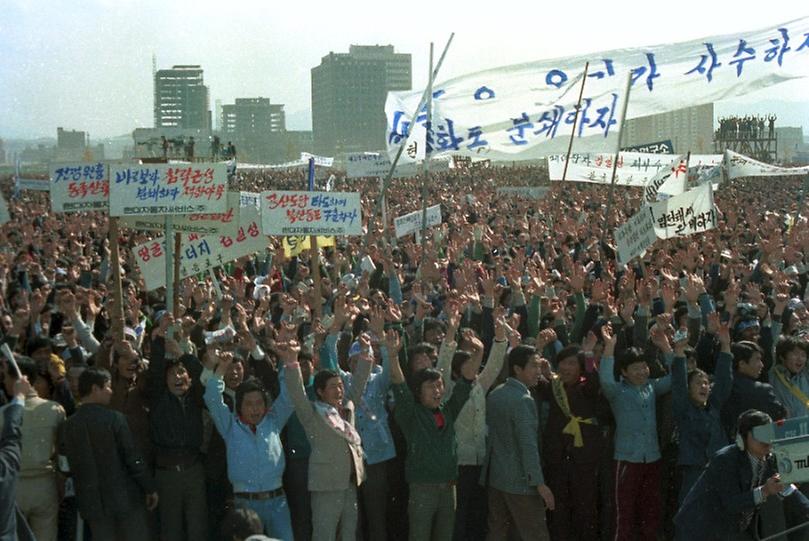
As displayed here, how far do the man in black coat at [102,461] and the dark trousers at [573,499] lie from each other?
228 cm

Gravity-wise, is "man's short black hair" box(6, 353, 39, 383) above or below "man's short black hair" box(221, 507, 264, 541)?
above

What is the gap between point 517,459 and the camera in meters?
6.11

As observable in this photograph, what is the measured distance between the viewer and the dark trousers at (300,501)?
6016 mm

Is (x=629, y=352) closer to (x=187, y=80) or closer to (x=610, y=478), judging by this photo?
(x=610, y=478)

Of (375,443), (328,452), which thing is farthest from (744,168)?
(328,452)

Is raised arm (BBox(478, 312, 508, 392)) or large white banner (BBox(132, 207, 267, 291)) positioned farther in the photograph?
large white banner (BBox(132, 207, 267, 291))

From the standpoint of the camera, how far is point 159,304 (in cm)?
976

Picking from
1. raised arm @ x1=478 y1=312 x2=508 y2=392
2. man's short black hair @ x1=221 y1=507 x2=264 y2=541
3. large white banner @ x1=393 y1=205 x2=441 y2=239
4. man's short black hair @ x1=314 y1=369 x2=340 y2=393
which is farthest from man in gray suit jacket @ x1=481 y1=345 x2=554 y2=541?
large white banner @ x1=393 y1=205 x2=441 y2=239

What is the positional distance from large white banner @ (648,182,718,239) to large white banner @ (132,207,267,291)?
424 cm

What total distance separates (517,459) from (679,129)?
114927mm

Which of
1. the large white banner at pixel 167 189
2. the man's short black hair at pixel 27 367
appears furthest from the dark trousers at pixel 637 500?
the large white banner at pixel 167 189

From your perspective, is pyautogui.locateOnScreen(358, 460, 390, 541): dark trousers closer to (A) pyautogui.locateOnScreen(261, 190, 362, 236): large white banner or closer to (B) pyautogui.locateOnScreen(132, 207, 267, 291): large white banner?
(A) pyautogui.locateOnScreen(261, 190, 362, 236): large white banner

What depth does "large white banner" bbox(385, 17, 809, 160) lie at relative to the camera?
11836mm

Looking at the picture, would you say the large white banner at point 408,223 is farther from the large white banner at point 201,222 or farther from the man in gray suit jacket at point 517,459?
the man in gray suit jacket at point 517,459
